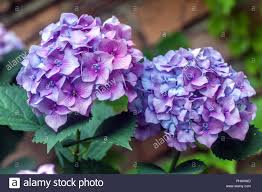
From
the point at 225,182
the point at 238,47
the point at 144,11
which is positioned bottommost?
the point at 238,47

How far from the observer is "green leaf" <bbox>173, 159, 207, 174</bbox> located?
0.84 metres

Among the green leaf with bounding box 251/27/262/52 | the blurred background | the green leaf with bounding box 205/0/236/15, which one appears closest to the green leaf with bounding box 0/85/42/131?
the blurred background

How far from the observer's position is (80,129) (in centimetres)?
88

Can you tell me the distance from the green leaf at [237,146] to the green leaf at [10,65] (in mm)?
354

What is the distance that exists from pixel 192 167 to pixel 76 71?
210 mm

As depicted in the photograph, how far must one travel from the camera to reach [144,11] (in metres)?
2.02

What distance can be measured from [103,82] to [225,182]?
0.24 m

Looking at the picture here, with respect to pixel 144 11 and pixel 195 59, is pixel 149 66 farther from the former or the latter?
pixel 144 11

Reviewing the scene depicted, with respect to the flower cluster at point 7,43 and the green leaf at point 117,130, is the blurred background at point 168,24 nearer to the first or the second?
the flower cluster at point 7,43

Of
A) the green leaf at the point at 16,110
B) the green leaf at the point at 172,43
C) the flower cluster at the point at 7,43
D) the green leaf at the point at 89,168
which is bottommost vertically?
the green leaf at the point at 172,43

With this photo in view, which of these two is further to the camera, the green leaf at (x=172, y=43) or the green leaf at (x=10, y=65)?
the green leaf at (x=172, y=43)

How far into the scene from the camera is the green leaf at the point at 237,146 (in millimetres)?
851

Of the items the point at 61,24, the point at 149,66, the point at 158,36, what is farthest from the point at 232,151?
the point at 158,36

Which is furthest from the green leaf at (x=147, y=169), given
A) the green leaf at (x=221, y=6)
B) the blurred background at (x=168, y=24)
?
the green leaf at (x=221, y=6)
